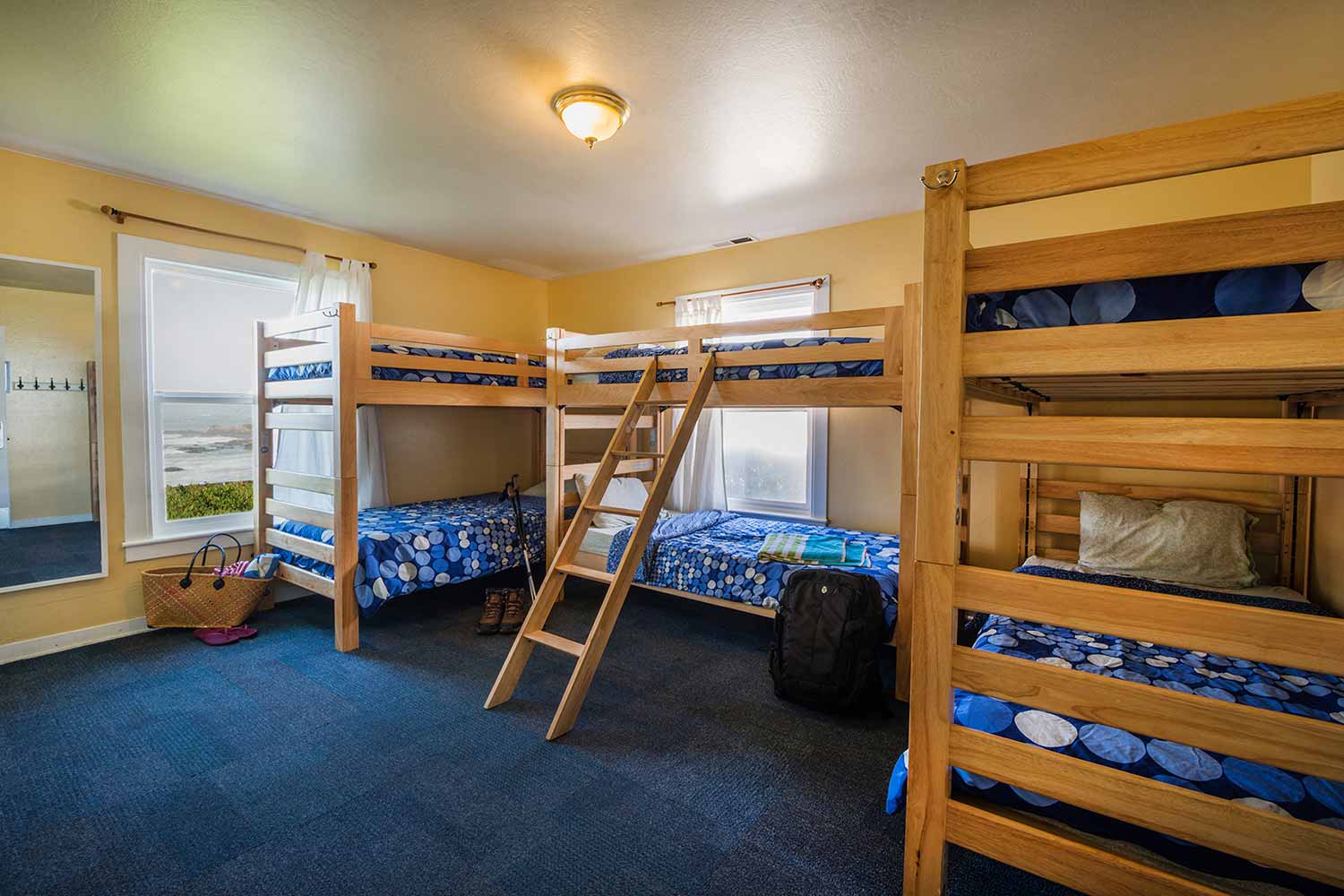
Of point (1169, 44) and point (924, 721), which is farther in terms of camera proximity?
point (1169, 44)

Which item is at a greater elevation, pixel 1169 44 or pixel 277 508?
pixel 1169 44

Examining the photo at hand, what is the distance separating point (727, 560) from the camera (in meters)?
3.00

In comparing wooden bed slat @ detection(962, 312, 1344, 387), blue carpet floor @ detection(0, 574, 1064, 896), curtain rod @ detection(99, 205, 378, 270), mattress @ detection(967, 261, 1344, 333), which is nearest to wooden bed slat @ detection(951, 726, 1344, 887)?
blue carpet floor @ detection(0, 574, 1064, 896)

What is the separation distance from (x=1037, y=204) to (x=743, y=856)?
3.48 meters

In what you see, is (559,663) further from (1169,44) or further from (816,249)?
(1169,44)

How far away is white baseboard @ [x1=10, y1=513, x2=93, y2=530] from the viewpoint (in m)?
2.88

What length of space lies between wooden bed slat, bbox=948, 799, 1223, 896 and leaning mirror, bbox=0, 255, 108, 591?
4.08 m

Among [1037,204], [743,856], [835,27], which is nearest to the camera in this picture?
[743,856]

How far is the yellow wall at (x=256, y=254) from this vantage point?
9.35 ft

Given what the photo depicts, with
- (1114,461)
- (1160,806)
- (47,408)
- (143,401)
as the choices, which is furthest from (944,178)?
(47,408)

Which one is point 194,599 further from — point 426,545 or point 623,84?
point 623,84

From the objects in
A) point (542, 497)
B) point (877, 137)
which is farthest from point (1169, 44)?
point (542, 497)

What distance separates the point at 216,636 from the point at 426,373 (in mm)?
1754

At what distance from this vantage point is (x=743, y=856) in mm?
1567
